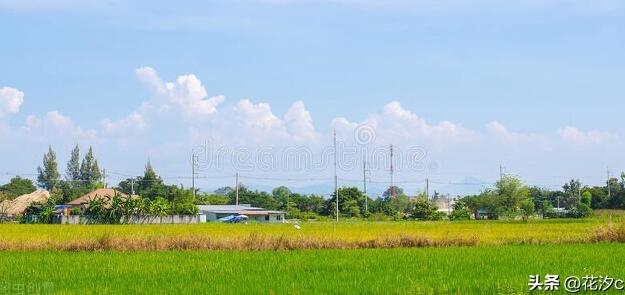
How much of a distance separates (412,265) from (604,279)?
5.02 metres

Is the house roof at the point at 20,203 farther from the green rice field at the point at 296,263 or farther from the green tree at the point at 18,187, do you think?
the green rice field at the point at 296,263

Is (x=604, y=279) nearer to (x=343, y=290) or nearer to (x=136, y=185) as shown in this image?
(x=343, y=290)

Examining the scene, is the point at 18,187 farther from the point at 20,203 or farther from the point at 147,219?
the point at 147,219

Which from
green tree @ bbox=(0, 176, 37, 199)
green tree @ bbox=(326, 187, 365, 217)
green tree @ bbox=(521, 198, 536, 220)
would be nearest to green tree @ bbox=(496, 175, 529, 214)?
green tree @ bbox=(521, 198, 536, 220)

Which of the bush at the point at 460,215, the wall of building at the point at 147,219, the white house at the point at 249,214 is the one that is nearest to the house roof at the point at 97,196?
the wall of building at the point at 147,219

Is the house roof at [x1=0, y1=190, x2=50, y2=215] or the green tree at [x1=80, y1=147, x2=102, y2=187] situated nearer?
the house roof at [x1=0, y1=190, x2=50, y2=215]

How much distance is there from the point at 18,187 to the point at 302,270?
3940 inches

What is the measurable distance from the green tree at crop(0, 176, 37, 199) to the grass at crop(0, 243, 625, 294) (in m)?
91.2

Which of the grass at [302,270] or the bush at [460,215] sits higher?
the bush at [460,215]

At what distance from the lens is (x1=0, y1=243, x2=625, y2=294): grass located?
1345 cm

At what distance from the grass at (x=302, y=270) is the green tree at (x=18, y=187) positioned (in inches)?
3590

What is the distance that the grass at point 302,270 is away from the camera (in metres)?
13.4

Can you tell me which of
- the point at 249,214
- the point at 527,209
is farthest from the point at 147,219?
the point at 527,209

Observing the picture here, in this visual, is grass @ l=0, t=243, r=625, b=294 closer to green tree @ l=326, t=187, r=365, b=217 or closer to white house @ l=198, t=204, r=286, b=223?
white house @ l=198, t=204, r=286, b=223
